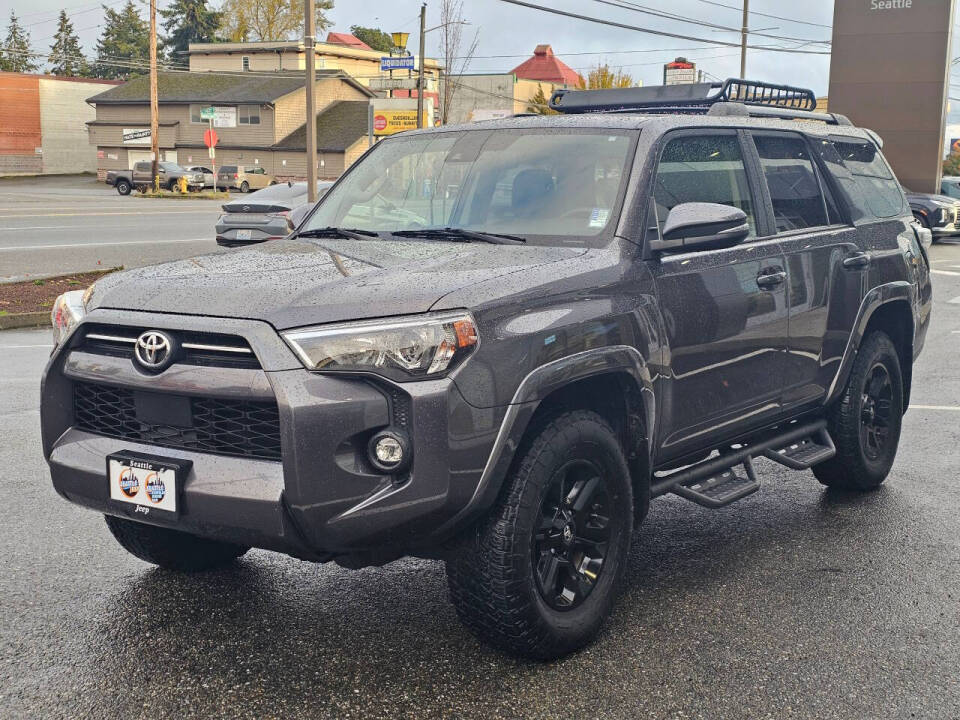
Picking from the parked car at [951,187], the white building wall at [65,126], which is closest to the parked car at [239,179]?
the white building wall at [65,126]

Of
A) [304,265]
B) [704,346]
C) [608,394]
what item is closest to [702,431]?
[704,346]

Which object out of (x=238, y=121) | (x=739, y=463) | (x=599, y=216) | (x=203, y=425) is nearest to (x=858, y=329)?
(x=739, y=463)

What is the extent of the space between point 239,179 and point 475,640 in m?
60.5

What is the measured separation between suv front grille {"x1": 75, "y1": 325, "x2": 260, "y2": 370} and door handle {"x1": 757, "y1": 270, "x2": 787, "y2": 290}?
2.42 metres

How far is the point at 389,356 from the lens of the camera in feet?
11.0

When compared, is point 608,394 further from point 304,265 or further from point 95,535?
point 95,535

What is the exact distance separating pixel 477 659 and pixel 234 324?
4.67 feet

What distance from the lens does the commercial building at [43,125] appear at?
75812 mm

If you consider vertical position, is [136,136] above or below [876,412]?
above

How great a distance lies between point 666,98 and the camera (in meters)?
5.90

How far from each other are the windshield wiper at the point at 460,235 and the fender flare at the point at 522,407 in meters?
0.70

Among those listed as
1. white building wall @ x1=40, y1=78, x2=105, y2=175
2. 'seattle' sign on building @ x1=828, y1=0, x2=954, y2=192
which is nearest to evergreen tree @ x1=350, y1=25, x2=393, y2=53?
white building wall @ x1=40, y1=78, x2=105, y2=175

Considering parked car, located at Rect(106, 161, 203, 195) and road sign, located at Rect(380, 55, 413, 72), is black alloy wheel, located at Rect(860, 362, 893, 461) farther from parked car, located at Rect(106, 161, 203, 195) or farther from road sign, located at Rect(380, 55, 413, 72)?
parked car, located at Rect(106, 161, 203, 195)

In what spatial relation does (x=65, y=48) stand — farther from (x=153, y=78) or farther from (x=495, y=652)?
(x=495, y=652)
